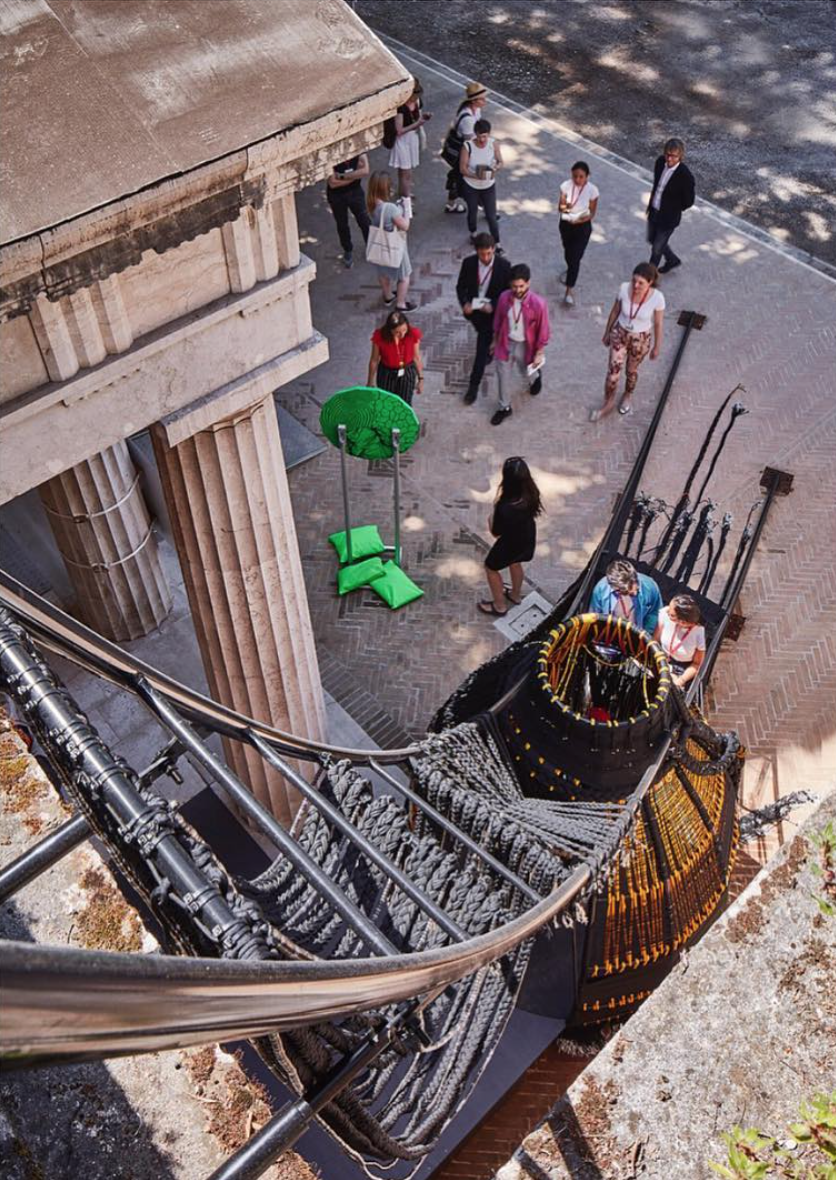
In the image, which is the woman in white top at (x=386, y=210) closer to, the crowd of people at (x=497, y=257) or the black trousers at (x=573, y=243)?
the crowd of people at (x=497, y=257)

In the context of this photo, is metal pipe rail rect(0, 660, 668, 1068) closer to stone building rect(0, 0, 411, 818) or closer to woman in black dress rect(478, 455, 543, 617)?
stone building rect(0, 0, 411, 818)

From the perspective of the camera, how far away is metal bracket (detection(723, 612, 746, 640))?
8.16 meters

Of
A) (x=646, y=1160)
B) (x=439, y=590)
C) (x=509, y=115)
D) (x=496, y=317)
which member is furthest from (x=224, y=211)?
(x=509, y=115)

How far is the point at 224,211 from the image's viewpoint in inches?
132

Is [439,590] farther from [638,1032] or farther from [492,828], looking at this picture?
[638,1032]

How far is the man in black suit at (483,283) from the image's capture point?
367 inches

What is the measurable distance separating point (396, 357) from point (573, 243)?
3352 mm

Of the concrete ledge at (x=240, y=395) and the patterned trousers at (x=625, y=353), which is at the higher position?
the concrete ledge at (x=240, y=395)

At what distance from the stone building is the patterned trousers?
5544 mm

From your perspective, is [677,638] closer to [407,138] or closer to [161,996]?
[161,996]

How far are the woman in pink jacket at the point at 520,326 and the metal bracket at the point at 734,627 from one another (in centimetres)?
295

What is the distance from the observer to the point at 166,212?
311 centimetres

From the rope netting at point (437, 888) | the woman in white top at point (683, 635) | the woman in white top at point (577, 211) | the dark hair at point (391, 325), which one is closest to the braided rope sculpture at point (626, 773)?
the rope netting at point (437, 888)

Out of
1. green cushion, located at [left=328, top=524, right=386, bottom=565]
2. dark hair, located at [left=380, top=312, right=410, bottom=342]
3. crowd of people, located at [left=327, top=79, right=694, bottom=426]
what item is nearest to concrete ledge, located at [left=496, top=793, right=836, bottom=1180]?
green cushion, located at [left=328, top=524, right=386, bottom=565]
